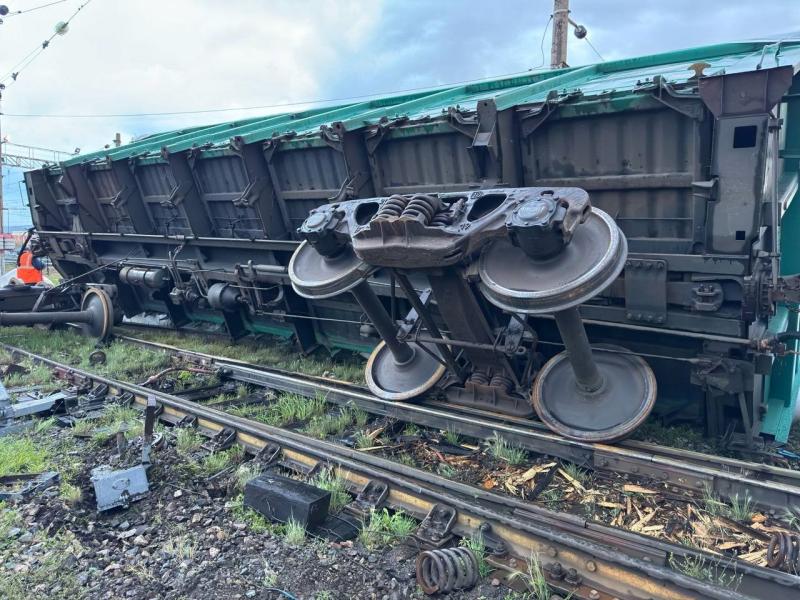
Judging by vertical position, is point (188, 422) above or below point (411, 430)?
above

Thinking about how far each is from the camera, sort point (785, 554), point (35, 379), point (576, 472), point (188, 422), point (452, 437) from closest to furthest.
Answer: point (785, 554), point (576, 472), point (452, 437), point (188, 422), point (35, 379)

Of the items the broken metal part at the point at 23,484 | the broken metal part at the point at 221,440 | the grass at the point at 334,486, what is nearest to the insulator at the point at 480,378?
the grass at the point at 334,486

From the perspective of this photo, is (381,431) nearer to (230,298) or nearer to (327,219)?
(327,219)

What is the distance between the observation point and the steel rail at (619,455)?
3.41 m

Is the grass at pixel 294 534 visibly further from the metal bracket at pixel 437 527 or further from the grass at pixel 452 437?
the grass at pixel 452 437

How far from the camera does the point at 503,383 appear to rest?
491 centimetres

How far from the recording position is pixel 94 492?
4055 mm

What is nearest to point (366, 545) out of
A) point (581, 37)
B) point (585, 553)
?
point (585, 553)

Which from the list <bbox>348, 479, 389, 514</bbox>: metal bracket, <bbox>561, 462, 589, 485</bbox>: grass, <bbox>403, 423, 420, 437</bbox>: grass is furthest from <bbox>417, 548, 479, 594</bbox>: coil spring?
<bbox>403, 423, 420, 437</bbox>: grass

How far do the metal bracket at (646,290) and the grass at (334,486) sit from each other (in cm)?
246

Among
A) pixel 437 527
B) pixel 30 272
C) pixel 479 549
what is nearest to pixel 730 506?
pixel 479 549

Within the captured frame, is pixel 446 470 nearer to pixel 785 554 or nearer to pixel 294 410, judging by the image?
pixel 294 410

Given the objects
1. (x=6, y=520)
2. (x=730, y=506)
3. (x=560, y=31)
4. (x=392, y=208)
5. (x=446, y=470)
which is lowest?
(x=730, y=506)

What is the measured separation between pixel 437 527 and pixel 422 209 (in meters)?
1.90
